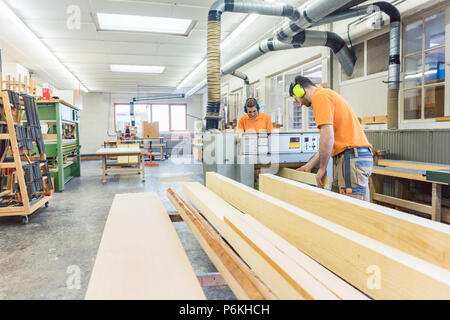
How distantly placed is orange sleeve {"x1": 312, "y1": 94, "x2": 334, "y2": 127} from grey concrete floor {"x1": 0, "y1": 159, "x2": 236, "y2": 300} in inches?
48.8

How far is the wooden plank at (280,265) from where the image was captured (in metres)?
0.64

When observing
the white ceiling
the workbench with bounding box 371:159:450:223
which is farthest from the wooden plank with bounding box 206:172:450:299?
the white ceiling

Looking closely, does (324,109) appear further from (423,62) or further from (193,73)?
(193,73)

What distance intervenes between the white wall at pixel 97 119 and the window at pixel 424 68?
12596mm

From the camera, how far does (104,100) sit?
1434 centimetres

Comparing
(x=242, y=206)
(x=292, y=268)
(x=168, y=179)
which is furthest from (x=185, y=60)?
(x=292, y=268)

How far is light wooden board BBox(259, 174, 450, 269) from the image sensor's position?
0.75 metres

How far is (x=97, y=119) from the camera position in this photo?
564 inches

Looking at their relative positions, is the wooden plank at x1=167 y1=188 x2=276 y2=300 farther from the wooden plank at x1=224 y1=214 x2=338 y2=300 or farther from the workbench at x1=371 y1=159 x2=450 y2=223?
the workbench at x1=371 y1=159 x2=450 y2=223

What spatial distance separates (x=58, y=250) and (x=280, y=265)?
2482mm

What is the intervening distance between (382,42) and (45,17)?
5.53 meters

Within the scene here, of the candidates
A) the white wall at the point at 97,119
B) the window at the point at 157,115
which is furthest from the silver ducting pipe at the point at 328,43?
the white wall at the point at 97,119

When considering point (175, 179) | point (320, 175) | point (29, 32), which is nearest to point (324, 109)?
point (320, 175)

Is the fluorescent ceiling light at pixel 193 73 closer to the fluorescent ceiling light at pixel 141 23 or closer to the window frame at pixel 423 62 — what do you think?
the fluorescent ceiling light at pixel 141 23
